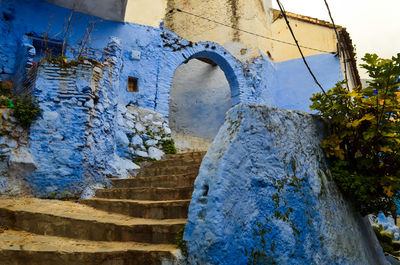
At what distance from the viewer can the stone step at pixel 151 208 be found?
8.68 ft

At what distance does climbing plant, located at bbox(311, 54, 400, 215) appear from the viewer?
9.23 feet

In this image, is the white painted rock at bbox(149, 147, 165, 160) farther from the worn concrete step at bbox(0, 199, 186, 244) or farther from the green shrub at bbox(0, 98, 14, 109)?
the worn concrete step at bbox(0, 199, 186, 244)

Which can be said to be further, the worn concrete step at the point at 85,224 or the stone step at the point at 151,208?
the stone step at the point at 151,208

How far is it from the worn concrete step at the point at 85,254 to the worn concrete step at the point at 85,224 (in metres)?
0.10

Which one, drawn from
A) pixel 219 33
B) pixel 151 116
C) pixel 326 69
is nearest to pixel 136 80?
pixel 151 116

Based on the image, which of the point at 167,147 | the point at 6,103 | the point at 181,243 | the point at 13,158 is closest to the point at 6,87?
the point at 6,103

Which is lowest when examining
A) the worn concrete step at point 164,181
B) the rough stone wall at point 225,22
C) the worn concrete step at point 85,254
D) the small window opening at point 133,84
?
the worn concrete step at point 85,254

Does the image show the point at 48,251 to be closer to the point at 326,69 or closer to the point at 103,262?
the point at 103,262

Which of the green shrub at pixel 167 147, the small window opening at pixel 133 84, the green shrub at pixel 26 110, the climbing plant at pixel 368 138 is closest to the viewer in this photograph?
the climbing plant at pixel 368 138

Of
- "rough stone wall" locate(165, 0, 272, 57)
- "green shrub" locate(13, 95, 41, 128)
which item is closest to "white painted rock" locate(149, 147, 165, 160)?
"green shrub" locate(13, 95, 41, 128)

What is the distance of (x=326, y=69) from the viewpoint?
981cm

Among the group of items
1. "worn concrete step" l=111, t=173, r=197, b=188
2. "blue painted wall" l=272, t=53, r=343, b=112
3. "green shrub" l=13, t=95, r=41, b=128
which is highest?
"blue painted wall" l=272, t=53, r=343, b=112

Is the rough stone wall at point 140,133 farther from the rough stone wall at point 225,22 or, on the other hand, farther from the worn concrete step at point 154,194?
the rough stone wall at point 225,22

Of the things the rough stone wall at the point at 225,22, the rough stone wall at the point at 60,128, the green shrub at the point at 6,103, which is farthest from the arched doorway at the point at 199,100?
the green shrub at the point at 6,103
